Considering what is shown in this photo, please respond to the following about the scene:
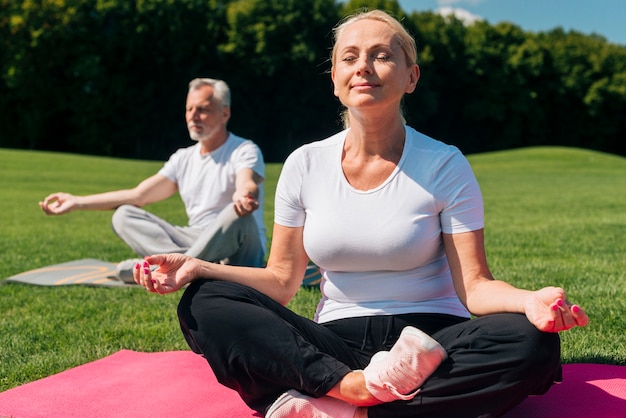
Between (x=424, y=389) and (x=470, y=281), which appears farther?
(x=470, y=281)

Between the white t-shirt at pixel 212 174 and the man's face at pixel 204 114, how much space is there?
139 mm

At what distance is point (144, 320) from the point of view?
14.9 feet

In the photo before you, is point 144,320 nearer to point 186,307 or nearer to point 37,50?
point 186,307

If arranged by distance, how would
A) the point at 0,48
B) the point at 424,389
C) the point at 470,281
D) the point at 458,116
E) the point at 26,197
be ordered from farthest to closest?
the point at 458,116 → the point at 0,48 → the point at 26,197 → the point at 470,281 → the point at 424,389

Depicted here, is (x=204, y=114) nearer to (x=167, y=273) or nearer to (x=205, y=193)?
(x=205, y=193)

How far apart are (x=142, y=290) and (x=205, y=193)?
0.86 metres

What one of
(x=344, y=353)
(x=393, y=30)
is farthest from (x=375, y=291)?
(x=393, y=30)

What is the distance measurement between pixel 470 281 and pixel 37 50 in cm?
3766

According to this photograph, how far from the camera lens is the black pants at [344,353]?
236cm

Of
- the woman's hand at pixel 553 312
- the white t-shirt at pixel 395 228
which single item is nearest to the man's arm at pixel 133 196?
the white t-shirt at pixel 395 228

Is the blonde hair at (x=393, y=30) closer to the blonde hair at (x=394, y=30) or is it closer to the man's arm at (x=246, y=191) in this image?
the blonde hair at (x=394, y=30)

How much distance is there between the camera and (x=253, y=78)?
4084 cm

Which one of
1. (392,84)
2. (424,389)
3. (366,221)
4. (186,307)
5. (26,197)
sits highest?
(392,84)

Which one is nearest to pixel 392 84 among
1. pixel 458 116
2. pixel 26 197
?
pixel 26 197
